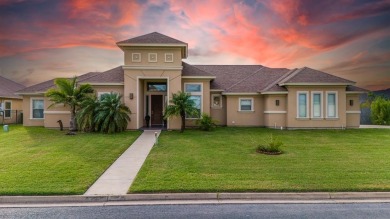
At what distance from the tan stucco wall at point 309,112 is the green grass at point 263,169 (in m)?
6.24

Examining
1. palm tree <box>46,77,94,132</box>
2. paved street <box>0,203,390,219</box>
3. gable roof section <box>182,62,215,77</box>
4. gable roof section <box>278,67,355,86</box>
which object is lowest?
paved street <box>0,203,390,219</box>

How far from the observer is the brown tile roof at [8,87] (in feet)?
81.0

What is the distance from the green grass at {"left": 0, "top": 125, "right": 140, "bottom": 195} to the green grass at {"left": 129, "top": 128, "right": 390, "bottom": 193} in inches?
65.4

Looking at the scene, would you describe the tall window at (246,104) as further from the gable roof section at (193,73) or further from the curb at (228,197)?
the curb at (228,197)

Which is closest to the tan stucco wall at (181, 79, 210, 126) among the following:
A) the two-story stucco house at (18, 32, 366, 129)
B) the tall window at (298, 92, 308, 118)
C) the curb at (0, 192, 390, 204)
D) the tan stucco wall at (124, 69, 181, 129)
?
the two-story stucco house at (18, 32, 366, 129)

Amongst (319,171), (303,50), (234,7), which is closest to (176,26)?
(234,7)

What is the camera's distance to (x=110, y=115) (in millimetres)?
15727

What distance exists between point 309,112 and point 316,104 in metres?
0.85

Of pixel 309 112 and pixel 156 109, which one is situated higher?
pixel 156 109

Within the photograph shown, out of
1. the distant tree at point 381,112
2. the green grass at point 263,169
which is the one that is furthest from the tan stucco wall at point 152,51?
the distant tree at point 381,112

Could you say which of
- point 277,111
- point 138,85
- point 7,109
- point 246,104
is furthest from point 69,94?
point 277,111

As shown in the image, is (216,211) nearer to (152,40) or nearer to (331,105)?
(152,40)

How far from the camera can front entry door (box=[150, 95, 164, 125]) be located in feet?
66.2

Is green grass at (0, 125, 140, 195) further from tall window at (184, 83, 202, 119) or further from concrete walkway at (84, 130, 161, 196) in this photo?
tall window at (184, 83, 202, 119)
